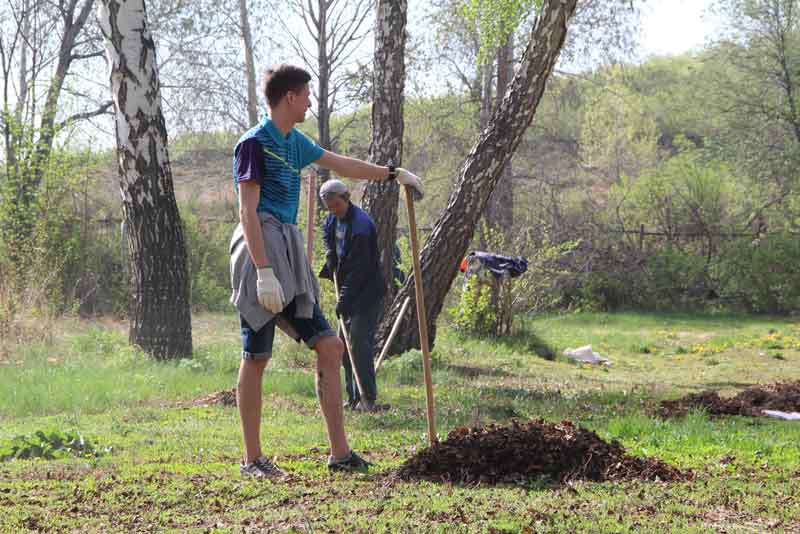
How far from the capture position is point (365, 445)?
6.30m

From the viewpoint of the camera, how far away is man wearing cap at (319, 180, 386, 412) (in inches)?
313

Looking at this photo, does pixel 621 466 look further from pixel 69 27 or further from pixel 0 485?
pixel 69 27

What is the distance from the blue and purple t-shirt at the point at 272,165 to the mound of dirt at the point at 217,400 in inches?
139

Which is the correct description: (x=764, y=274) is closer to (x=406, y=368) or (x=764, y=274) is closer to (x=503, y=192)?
(x=503, y=192)

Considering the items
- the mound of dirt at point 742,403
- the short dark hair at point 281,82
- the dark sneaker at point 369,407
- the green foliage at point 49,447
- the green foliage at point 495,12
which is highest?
the green foliage at point 495,12

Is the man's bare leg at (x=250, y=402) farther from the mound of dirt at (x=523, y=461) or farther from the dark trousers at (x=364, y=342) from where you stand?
the dark trousers at (x=364, y=342)

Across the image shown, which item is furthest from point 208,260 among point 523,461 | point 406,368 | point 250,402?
point 523,461

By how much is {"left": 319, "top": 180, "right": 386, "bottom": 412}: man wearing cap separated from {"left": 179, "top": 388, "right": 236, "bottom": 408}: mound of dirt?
107 centimetres

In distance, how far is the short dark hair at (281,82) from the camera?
5.03 metres

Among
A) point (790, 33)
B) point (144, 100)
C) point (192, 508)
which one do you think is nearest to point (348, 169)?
point (192, 508)

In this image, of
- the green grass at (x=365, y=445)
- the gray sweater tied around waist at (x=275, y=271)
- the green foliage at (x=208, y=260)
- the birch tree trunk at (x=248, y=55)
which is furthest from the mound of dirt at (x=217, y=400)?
the birch tree trunk at (x=248, y=55)

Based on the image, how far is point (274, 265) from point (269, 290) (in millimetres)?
209

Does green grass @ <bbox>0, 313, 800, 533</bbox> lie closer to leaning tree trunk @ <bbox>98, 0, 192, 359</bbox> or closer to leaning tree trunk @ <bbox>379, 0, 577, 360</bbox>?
leaning tree trunk @ <bbox>98, 0, 192, 359</bbox>

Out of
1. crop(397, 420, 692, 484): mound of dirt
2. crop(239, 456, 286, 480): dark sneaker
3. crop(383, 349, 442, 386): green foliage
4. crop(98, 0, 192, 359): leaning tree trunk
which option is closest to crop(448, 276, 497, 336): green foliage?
crop(383, 349, 442, 386): green foliage
